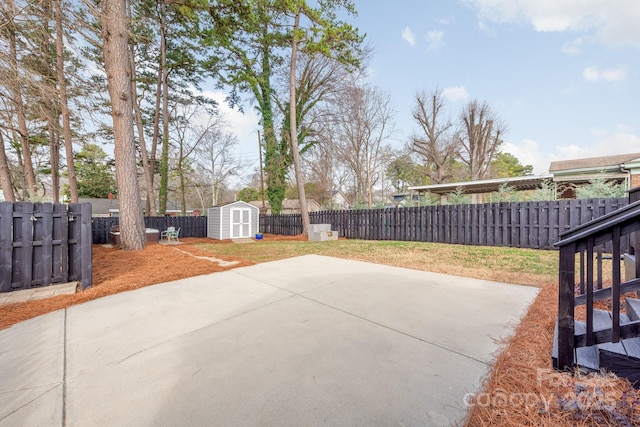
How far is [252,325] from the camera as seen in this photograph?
7.64 ft

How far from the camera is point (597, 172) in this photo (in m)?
11.6

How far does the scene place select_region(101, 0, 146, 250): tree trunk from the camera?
6.09m

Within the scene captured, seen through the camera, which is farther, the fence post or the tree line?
the tree line

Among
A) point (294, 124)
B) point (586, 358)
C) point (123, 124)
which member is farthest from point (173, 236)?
point (586, 358)

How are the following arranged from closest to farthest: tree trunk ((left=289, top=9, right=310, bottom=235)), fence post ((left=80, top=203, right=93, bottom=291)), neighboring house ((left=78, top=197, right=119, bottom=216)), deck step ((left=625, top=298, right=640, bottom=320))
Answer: deck step ((left=625, top=298, right=640, bottom=320)), fence post ((left=80, top=203, right=93, bottom=291)), tree trunk ((left=289, top=9, right=310, bottom=235)), neighboring house ((left=78, top=197, right=119, bottom=216))

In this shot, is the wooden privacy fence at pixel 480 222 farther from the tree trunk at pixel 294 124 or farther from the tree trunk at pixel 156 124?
the tree trunk at pixel 156 124

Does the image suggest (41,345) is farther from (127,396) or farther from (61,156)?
(61,156)

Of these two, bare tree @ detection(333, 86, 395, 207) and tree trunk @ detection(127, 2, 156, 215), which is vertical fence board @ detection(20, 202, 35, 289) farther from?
bare tree @ detection(333, 86, 395, 207)

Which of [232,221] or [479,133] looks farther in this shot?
[479,133]

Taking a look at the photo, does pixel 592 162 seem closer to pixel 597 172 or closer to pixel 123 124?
pixel 597 172

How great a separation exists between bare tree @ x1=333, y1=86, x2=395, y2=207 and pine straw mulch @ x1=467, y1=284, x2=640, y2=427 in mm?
15895

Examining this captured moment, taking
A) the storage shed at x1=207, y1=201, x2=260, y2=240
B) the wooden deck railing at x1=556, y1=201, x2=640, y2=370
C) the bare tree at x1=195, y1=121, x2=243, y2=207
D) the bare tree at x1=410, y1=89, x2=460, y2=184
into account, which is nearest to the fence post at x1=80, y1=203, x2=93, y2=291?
the wooden deck railing at x1=556, y1=201, x2=640, y2=370

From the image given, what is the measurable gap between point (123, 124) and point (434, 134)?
20.5 meters

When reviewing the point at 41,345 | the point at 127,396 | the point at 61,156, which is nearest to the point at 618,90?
the point at 127,396
